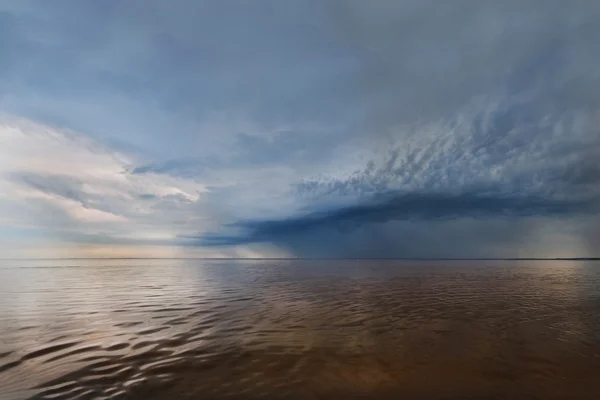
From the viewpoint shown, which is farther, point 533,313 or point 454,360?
point 533,313

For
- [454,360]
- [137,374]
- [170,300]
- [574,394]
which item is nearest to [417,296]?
[454,360]

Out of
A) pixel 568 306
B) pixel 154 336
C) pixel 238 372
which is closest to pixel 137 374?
pixel 238 372

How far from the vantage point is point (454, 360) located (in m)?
9.80

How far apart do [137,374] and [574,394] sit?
1149cm

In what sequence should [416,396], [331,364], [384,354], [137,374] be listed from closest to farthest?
[416,396], [137,374], [331,364], [384,354]

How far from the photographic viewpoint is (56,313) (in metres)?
18.1

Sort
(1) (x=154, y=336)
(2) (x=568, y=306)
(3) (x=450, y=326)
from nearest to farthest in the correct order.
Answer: (1) (x=154, y=336)
(3) (x=450, y=326)
(2) (x=568, y=306)

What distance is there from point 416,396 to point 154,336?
34.7 feet

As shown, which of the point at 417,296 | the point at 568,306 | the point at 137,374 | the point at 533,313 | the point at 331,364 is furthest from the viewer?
the point at 417,296

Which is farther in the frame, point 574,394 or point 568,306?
point 568,306

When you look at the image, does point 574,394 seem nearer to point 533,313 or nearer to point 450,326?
point 450,326

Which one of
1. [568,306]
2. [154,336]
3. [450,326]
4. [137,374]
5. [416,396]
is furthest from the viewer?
[568,306]

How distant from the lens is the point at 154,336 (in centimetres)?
1282

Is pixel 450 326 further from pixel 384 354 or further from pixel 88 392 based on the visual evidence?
pixel 88 392
